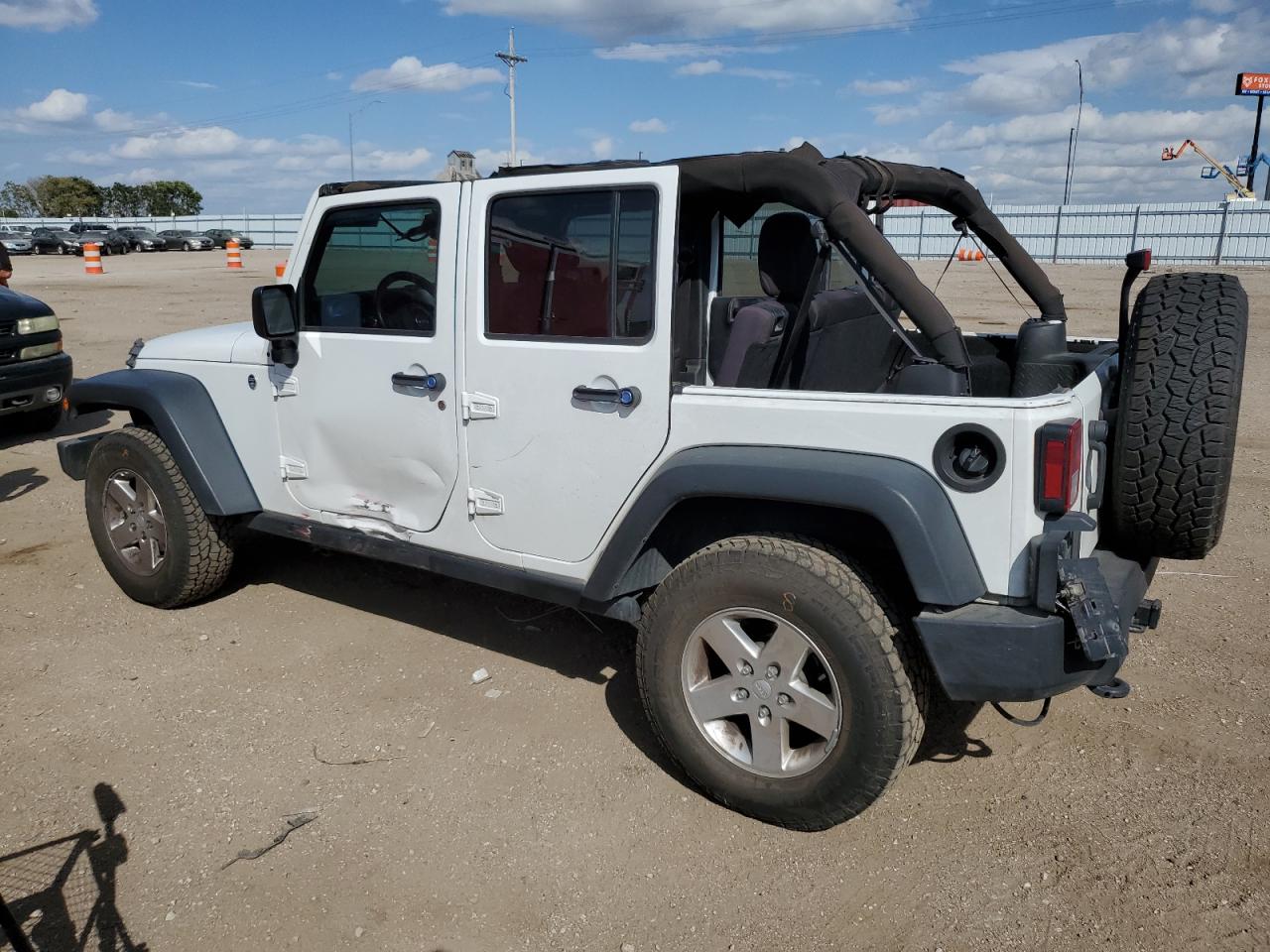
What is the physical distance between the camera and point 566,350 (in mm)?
3301

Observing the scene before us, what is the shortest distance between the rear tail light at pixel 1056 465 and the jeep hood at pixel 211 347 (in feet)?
10.3

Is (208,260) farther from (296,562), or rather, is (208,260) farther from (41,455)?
(296,562)

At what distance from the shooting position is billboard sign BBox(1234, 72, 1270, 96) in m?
55.3

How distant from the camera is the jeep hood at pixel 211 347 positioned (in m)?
4.26

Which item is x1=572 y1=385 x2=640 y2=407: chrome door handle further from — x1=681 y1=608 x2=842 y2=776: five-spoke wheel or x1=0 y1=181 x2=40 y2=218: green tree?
x1=0 y1=181 x2=40 y2=218: green tree

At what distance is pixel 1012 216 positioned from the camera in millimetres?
35094

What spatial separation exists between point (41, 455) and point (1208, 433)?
817cm

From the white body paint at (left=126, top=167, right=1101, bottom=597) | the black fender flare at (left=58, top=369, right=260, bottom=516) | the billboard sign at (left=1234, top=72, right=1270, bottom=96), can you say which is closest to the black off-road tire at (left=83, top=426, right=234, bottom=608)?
the black fender flare at (left=58, top=369, right=260, bottom=516)

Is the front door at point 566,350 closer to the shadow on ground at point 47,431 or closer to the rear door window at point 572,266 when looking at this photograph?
the rear door window at point 572,266

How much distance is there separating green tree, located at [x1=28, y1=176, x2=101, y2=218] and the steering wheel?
9390cm

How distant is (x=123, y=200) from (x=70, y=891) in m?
97.1

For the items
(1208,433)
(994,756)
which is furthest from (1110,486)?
(994,756)

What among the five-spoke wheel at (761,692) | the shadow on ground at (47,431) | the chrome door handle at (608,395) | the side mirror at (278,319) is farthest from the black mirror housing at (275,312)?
the shadow on ground at (47,431)

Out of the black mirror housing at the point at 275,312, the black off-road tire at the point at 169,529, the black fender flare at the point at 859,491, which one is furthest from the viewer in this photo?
the black off-road tire at the point at 169,529
